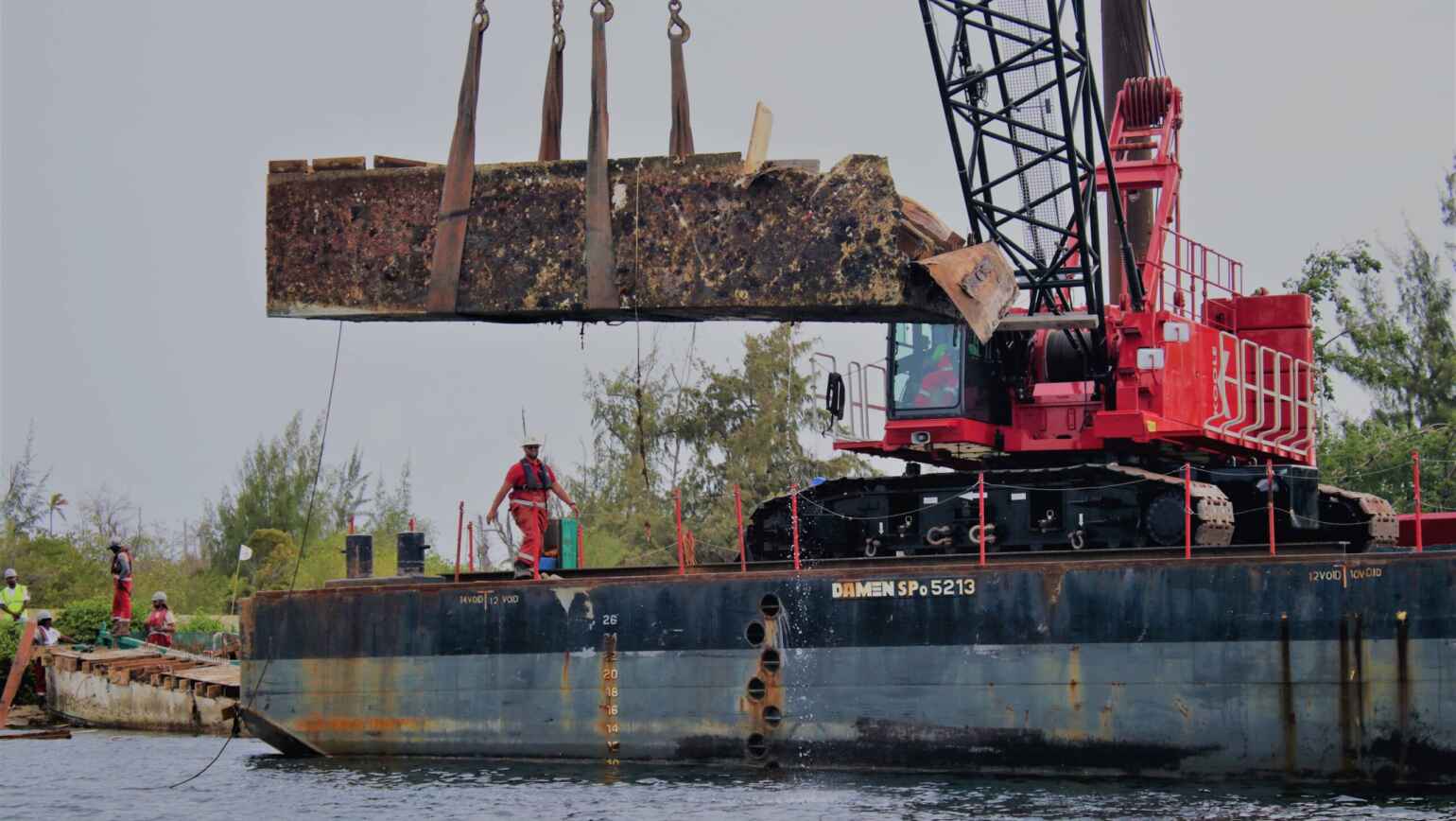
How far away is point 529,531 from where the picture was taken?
24.9 metres

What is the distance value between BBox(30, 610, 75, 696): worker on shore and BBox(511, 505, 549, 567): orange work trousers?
1145 cm

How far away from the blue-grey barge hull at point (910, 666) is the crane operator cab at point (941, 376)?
2.19 metres

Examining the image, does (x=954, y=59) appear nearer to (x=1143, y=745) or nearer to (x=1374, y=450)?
(x=1143, y=745)

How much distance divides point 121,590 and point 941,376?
16.1 m

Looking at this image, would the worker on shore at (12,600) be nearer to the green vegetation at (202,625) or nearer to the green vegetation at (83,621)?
the green vegetation at (83,621)

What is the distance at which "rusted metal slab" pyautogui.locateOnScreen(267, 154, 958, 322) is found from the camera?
15.2m

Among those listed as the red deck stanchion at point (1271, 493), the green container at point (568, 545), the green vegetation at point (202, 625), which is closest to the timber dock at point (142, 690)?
the green container at point (568, 545)

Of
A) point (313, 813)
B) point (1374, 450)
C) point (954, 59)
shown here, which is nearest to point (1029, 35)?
point (954, 59)

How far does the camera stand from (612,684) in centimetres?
2388

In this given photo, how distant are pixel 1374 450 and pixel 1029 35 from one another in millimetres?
24711

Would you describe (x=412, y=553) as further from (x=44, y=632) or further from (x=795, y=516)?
(x=44, y=632)

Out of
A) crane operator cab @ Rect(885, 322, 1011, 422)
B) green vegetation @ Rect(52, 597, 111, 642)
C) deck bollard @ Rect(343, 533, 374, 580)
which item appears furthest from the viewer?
green vegetation @ Rect(52, 597, 111, 642)

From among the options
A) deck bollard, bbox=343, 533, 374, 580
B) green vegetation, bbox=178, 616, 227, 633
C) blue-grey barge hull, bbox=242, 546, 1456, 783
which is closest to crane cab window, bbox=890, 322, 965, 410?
blue-grey barge hull, bbox=242, 546, 1456, 783

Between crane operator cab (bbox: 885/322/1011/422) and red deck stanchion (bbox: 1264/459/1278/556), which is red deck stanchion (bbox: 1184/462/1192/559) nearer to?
red deck stanchion (bbox: 1264/459/1278/556)
